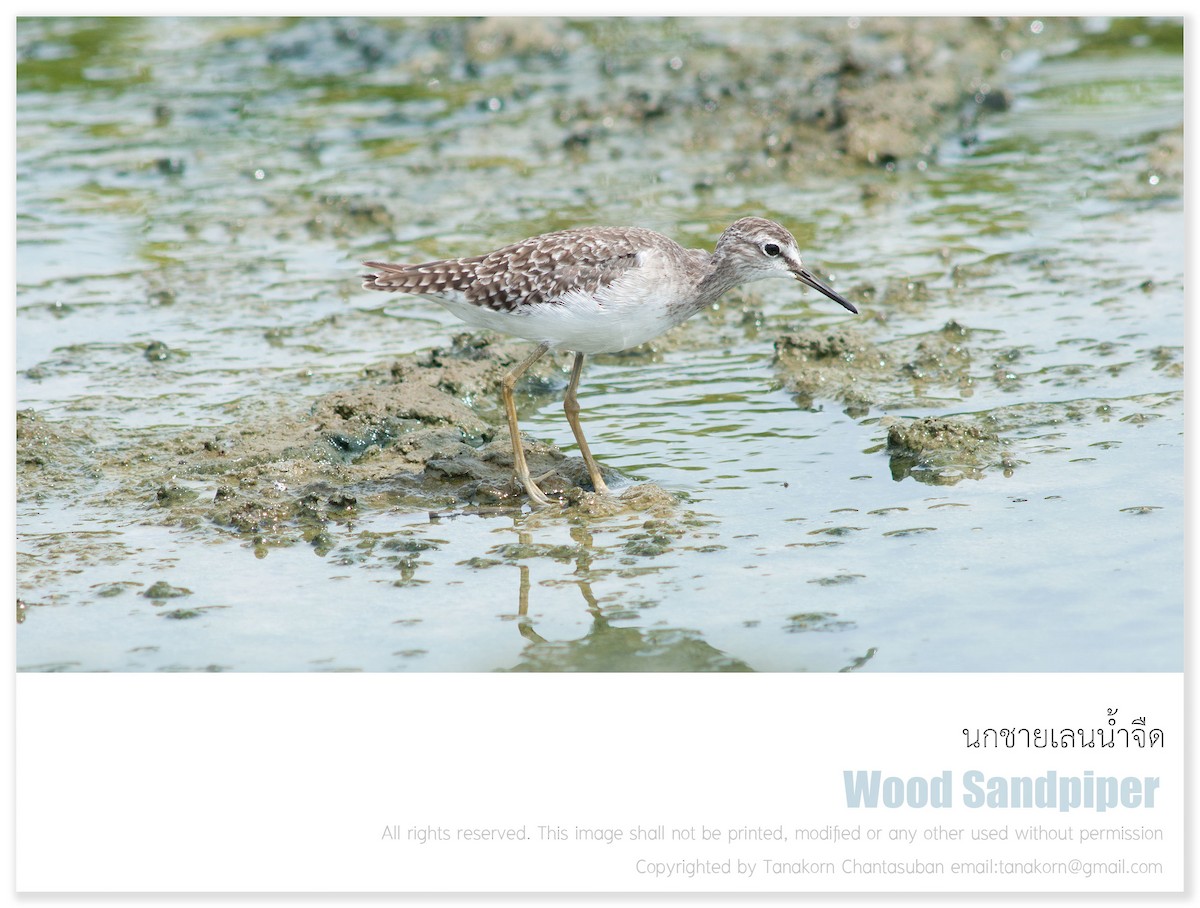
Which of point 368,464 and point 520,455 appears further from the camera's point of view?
point 368,464

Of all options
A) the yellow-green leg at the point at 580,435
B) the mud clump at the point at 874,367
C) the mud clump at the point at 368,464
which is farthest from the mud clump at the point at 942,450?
the yellow-green leg at the point at 580,435

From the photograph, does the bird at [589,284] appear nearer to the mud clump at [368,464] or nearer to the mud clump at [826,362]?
the mud clump at [368,464]

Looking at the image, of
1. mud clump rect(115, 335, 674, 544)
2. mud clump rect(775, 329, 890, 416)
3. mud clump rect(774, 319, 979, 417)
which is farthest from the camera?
mud clump rect(775, 329, 890, 416)

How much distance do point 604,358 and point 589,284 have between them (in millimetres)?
2866

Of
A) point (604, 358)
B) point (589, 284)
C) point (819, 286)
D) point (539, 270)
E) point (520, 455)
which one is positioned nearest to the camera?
point (589, 284)

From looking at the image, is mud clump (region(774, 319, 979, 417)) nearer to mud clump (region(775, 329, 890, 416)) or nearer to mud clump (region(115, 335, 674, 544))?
mud clump (region(775, 329, 890, 416))

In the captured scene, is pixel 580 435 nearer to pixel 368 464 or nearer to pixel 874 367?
pixel 368 464

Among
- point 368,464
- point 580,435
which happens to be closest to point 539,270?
point 580,435

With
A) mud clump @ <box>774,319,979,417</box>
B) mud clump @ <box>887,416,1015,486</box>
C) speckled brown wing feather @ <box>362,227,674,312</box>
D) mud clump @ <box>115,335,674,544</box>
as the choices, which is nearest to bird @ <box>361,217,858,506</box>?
speckled brown wing feather @ <box>362,227,674,312</box>

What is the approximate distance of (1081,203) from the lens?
14.6 metres

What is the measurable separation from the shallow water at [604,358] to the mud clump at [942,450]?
124mm

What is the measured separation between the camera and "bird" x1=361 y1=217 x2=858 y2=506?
925 cm

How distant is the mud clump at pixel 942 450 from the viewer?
958cm

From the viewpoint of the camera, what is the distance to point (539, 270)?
9.38 metres
